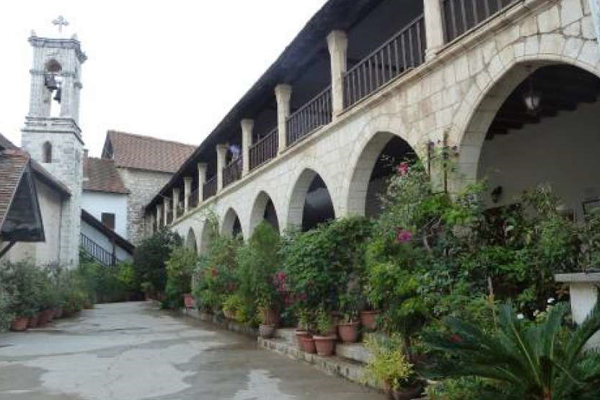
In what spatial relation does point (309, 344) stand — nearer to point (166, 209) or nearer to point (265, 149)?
point (265, 149)

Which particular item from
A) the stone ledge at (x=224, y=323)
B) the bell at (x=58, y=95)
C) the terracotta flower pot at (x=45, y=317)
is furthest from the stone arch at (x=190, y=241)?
the bell at (x=58, y=95)

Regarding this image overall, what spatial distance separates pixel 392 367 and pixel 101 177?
106ft

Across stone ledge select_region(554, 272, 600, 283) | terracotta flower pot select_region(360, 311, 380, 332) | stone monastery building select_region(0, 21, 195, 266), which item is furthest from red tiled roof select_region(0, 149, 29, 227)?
stone ledge select_region(554, 272, 600, 283)

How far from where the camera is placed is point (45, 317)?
16.6 meters

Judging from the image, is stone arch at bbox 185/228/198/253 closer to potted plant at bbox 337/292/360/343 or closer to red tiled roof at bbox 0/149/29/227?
red tiled roof at bbox 0/149/29/227

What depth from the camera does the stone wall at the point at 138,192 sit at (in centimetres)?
3481

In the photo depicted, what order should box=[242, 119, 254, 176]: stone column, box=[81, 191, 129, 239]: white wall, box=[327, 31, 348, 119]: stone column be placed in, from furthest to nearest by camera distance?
box=[81, 191, 129, 239]: white wall
box=[242, 119, 254, 176]: stone column
box=[327, 31, 348, 119]: stone column

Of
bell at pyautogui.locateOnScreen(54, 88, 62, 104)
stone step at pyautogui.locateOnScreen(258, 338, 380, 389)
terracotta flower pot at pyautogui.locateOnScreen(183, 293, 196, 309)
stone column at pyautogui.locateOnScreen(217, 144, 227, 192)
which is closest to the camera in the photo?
stone step at pyautogui.locateOnScreen(258, 338, 380, 389)

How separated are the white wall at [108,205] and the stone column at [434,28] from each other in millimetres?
30033

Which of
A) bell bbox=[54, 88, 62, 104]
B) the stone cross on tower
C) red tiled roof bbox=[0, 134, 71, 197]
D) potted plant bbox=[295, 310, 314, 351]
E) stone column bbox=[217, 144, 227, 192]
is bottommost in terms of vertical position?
potted plant bbox=[295, 310, 314, 351]

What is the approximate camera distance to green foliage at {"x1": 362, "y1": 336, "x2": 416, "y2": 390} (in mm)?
5676

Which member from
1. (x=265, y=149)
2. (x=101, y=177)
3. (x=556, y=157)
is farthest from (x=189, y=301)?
Answer: (x=101, y=177)

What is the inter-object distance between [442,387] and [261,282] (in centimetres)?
602

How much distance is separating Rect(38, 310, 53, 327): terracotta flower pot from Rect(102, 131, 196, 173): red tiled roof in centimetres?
1955
